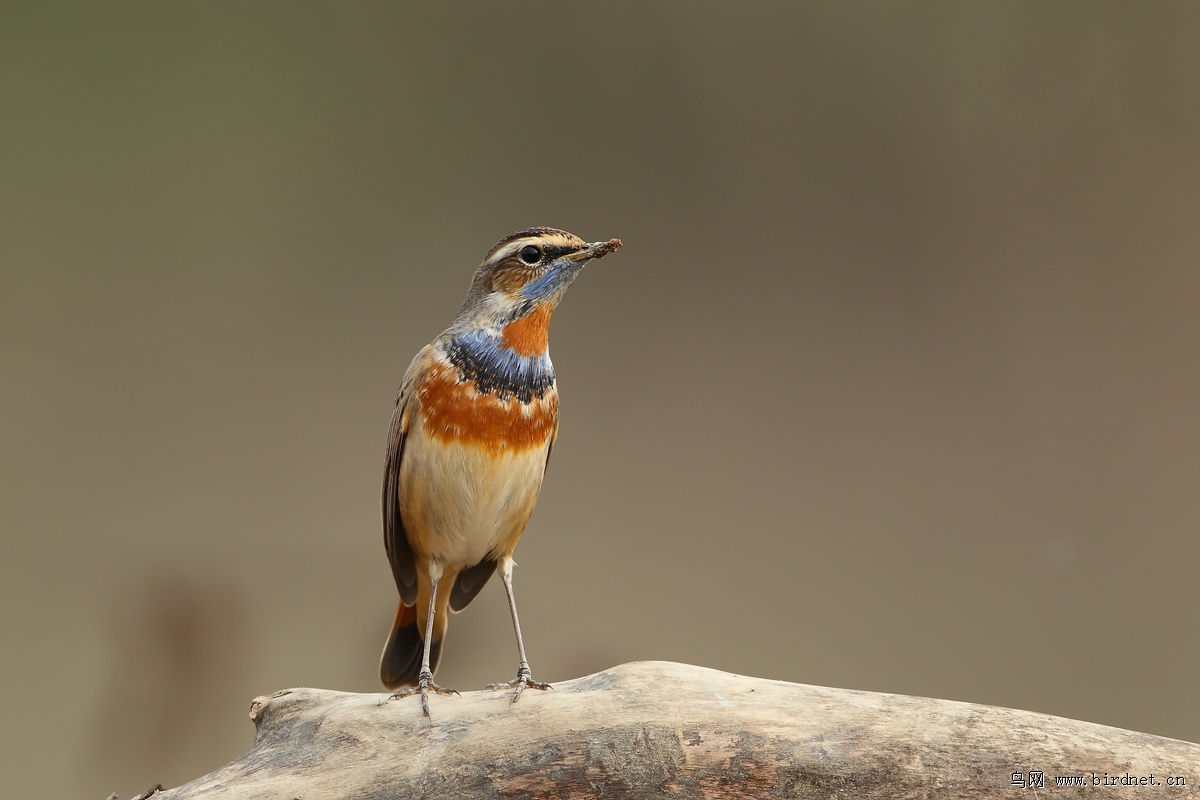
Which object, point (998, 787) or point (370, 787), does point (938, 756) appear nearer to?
point (998, 787)

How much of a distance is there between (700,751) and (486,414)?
2.08 feet

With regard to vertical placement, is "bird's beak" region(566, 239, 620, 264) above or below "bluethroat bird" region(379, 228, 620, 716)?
above

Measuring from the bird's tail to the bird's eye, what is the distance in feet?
2.44

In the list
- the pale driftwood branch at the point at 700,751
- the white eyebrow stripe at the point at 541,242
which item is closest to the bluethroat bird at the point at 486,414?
the white eyebrow stripe at the point at 541,242

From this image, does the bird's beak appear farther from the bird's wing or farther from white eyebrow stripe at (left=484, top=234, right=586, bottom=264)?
the bird's wing

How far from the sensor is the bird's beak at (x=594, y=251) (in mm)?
1648

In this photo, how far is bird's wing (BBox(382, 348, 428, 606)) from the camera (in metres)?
1.80

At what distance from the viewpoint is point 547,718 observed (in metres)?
1.47

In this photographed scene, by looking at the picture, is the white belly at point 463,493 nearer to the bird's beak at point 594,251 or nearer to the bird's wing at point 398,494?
the bird's wing at point 398,494

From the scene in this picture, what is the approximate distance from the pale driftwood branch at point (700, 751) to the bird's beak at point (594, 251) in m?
0.66

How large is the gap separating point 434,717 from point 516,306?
26.2 inches

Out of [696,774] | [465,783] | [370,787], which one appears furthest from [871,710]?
[370,787]

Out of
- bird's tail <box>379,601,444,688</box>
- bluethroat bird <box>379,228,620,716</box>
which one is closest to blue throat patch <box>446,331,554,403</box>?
bluethroat bird <box>379,228,620,716</box>

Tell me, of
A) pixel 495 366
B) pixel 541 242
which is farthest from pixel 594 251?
pixel 495 366
